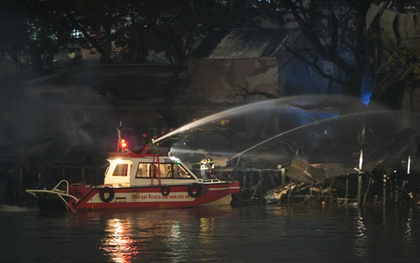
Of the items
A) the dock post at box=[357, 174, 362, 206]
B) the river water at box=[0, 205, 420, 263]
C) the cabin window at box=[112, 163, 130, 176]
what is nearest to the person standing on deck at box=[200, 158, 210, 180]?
the river water at box=[0, 205, 420, 263]

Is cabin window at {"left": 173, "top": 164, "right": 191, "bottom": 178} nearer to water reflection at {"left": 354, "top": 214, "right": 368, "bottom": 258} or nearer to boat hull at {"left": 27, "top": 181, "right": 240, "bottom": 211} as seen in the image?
boat hull at {"left": 27, "top": 181, "right": 240, "bottom": 211}

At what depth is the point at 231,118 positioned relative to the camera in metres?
38.2

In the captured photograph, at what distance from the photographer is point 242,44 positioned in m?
40.7

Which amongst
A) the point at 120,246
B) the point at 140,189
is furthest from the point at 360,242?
the point at 140,189

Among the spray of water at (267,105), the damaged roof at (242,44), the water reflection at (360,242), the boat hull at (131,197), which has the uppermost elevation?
the damaged roof at (242,44)

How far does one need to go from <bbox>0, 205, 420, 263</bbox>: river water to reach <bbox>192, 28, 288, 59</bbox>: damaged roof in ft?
54.4

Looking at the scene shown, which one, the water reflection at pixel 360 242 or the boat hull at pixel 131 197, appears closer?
the water reflection at pixel 360 242

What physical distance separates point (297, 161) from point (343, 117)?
784 centimetres

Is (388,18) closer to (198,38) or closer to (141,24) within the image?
(141,24)

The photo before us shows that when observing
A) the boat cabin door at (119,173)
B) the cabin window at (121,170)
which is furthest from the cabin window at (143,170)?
the cabin window at (121,170)

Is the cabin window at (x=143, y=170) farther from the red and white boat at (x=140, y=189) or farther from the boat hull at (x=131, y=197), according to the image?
the boat hull at (x=131, y=197)

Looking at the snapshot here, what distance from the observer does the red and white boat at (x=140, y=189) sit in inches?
928

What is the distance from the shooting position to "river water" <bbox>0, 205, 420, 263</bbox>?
48.2ft

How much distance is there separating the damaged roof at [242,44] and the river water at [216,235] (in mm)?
16588
